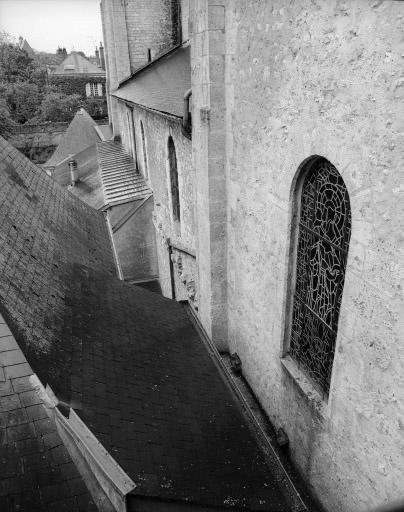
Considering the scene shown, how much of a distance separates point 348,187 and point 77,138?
24.9 metres

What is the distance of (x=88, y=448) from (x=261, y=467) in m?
2.11

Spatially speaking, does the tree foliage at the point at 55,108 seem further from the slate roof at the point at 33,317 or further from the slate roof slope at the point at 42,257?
the slate roof at the point at 33,317

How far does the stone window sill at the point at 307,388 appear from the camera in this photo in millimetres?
4219

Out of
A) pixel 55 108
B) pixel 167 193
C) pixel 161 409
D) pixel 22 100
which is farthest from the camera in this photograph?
pixel 22 100

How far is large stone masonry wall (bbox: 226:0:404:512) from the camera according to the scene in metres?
2.78

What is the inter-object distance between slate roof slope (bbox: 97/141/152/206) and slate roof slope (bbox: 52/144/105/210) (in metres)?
0.35

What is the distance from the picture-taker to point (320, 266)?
13.5ft

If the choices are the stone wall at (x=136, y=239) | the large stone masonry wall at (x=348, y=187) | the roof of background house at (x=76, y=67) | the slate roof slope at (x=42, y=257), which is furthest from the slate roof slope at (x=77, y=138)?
the roof of background house at (x=76, y=67)

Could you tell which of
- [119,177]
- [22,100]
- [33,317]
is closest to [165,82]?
[119,177]

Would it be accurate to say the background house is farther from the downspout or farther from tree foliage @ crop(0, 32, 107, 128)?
the downspout

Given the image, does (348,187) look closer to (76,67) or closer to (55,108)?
(55,108)

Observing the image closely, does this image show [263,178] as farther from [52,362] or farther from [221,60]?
[52,362]

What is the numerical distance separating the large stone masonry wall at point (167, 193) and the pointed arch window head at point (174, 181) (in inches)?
5.4

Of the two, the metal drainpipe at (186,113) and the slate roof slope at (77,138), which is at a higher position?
the metal drainpipe at (186,113)
